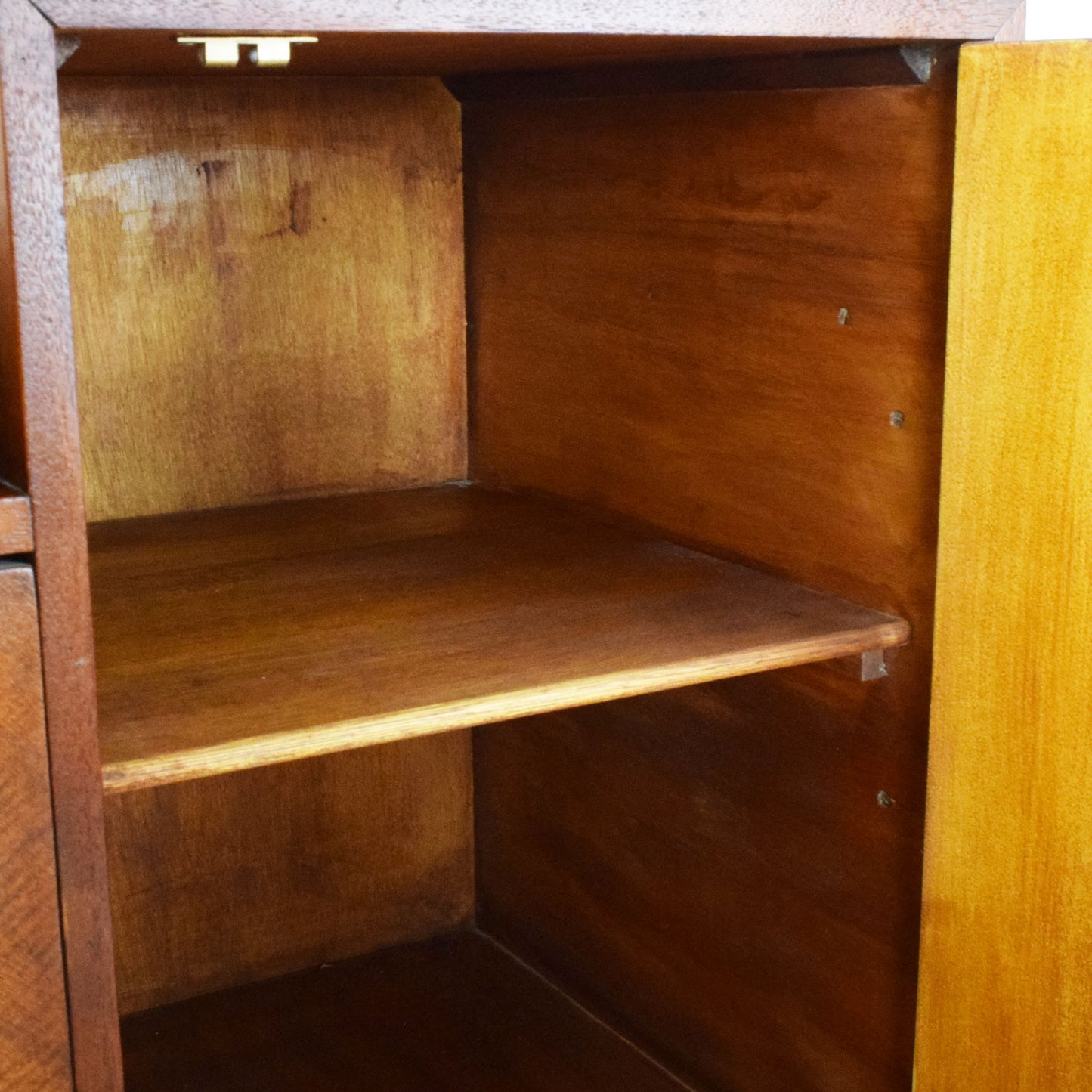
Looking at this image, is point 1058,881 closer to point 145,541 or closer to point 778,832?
point 778,832

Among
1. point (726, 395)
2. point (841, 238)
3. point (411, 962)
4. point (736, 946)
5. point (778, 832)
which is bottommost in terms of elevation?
point (411, 962)

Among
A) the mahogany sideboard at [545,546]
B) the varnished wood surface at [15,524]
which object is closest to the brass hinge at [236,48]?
the mahogany sideboard at [545,546]

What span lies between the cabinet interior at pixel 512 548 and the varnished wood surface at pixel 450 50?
0.01m

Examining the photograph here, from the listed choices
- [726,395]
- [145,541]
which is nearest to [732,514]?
[726,395]

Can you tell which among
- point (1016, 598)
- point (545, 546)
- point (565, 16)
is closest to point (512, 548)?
point (545, 546)

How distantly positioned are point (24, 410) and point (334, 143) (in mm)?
806

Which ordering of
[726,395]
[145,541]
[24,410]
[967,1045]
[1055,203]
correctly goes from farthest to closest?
[145,541]
[726,395]
[967,1045]
[1055,203]
[24,410]

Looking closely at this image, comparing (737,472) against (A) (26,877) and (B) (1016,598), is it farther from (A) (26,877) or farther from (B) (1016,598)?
(A) (26,877)

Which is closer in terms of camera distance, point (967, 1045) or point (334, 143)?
point (967, 1045)

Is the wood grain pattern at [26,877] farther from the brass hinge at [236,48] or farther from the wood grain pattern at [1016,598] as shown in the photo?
the wood grain pattern at [1016,598]

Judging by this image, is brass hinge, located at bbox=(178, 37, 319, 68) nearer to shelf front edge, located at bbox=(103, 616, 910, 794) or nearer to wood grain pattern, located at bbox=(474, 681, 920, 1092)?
shelf front edge, located at bbox=(103, 616, 910, 794)

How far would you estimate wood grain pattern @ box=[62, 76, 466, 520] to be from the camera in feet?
4.53

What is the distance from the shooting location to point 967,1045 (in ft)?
3.53

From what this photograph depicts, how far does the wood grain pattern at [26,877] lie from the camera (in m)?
0.75
